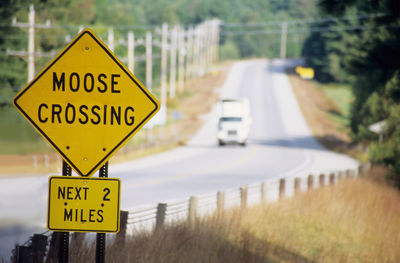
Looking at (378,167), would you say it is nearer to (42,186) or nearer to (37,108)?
(42,186)

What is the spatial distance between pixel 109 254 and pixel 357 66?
14877 mm

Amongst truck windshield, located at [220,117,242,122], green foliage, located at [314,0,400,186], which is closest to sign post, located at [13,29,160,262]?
green foliage, located at [314,0,400,186]

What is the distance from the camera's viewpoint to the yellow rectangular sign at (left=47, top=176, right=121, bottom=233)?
5.40m

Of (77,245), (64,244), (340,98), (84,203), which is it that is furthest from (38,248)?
(340,98)

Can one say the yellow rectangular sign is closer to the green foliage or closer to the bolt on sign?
the bolt on sign

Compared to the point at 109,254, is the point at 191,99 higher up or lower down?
lower down

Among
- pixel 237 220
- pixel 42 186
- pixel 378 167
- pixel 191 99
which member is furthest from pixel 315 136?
pixel 237 220

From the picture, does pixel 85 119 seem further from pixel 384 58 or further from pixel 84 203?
pixel 384 58

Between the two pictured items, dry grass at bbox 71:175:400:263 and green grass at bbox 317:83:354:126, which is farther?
green grass at bbox 317:83:354:126

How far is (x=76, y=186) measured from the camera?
541 centimetres

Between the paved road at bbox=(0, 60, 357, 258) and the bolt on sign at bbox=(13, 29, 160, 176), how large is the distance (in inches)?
216

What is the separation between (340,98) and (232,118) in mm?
59296

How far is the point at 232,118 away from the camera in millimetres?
42344

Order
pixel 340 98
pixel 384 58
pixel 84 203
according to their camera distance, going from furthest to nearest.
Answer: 1. pixel 340 98
2. pixel 384 58
3. pixel 84 203
